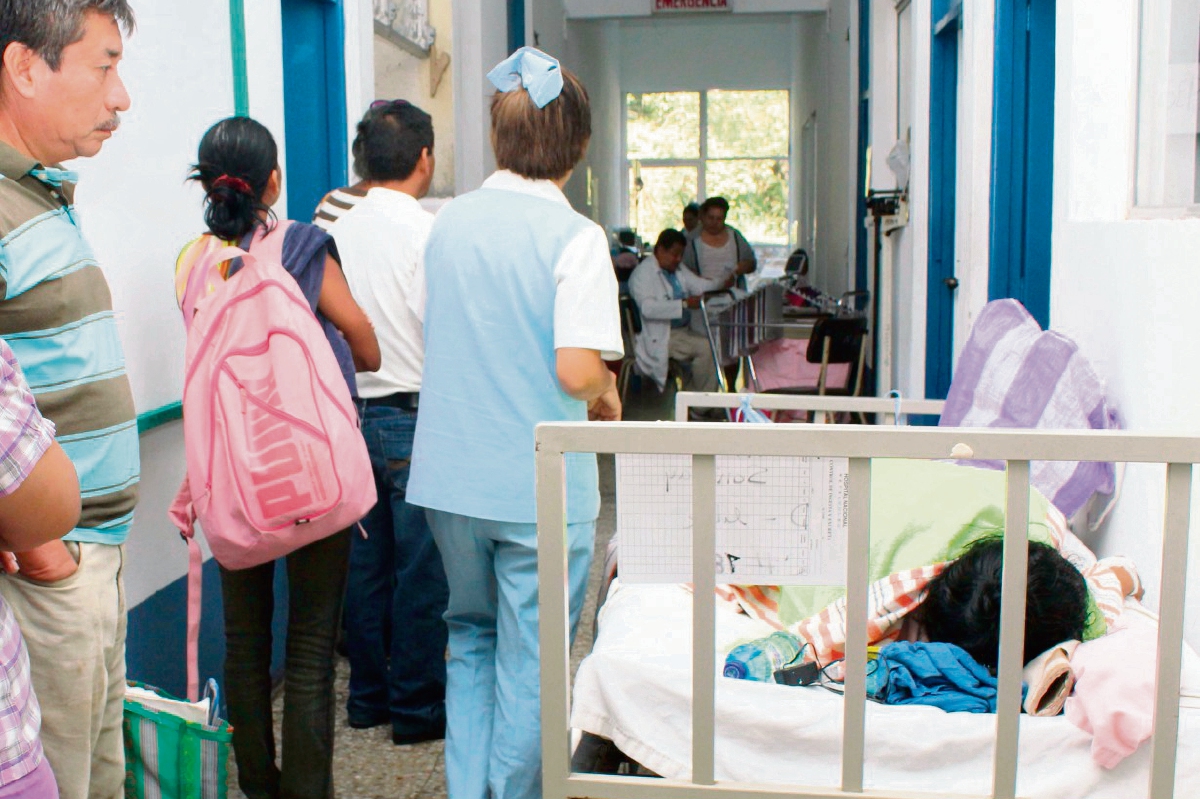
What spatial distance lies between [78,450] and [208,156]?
99cm

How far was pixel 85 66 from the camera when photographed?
5.18ft

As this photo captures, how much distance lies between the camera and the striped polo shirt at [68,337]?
1.49 metres

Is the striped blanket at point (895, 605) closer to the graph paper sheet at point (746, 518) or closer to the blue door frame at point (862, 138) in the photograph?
the graph paper sheet at point (746, 518)

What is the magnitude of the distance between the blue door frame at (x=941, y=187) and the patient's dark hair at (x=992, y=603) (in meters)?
3.55

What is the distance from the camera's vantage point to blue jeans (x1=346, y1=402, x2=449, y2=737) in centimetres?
297

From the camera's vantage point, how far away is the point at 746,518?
1.56 m

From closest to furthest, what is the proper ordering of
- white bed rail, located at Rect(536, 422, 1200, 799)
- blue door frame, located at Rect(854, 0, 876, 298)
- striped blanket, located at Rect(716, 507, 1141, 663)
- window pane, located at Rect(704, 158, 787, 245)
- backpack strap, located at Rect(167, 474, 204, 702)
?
white bed rail, located at Rect(536, 422, 1200, 799), striped blanket, located at Rect(716, 507, 1141, 663), backpack strap, located at Rect(167, 474, 204, 702), blue door frame, located at Rect(854, 0, 876, 298), window pane, located at Rect(704, 158, 787, 245)

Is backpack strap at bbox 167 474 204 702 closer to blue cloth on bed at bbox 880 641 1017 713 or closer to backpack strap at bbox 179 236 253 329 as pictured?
backpack strap at bbox 179 236 253 329

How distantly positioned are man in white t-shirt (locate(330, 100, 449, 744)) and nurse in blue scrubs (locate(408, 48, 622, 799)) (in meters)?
0.54

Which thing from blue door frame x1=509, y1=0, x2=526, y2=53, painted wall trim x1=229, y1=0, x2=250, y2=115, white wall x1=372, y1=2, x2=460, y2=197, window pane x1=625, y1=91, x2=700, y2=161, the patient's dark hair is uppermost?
window pane x1=625, y1=91, x2=700, y2=161

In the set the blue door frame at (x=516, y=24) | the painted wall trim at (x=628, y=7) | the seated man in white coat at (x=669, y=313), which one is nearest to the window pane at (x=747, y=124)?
the painted wall trim at (x=628, y=7)

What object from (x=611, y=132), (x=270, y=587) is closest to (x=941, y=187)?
(x=270, y=587)

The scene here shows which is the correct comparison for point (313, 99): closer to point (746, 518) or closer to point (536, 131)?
point (536, 131)

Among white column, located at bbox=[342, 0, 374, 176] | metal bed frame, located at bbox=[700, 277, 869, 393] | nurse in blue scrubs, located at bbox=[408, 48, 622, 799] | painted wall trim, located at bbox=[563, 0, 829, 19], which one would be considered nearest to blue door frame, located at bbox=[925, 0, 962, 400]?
metal bed frame, located at bbox=[700, 277, 869, 393]
